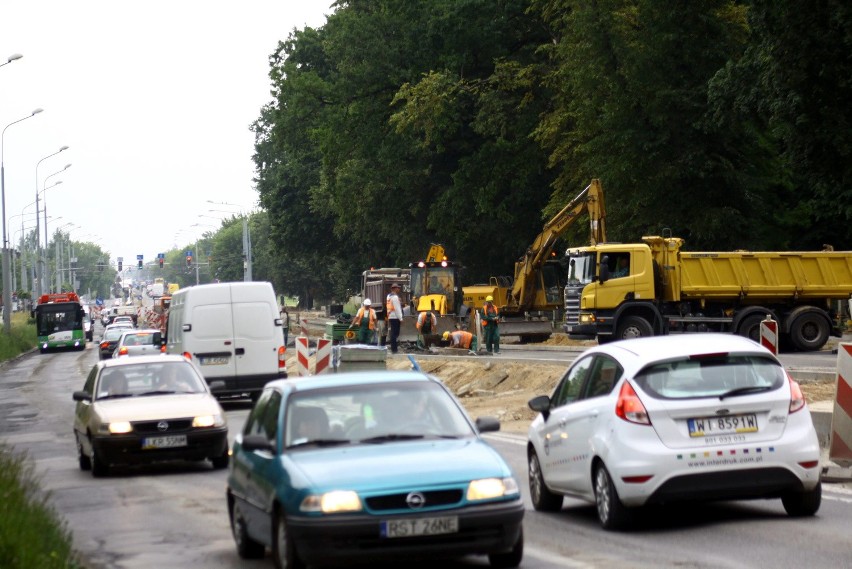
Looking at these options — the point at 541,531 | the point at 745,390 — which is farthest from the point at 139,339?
the point at 745,390

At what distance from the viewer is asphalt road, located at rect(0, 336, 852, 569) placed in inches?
371

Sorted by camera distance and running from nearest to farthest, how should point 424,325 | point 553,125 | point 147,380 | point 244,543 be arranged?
point 244,543, point 147,380, point 424,325, point 553,125

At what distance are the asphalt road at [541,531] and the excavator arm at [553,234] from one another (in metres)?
24.3

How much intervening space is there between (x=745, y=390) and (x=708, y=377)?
0.93ft

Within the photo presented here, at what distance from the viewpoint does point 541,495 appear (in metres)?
12.3

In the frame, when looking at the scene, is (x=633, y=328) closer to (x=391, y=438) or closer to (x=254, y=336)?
(x=254, y=336)

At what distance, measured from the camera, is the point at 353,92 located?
6125cm

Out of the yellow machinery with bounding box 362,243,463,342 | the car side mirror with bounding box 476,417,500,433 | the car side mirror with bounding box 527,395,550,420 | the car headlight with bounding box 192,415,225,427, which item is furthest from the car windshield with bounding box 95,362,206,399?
the yellow machinery with bounding box 362,243,463,342

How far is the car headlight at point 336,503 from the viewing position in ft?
27.2

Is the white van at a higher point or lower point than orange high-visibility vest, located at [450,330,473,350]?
higher

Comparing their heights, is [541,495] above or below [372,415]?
below

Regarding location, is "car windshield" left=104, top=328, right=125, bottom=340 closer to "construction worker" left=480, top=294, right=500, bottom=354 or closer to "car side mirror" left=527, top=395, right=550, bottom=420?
"construction worker" left=480, top=294, right=500, bottom=354

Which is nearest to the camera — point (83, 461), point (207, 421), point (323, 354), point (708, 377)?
point (708, 377)

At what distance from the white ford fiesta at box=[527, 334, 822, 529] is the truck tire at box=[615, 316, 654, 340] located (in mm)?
23617
